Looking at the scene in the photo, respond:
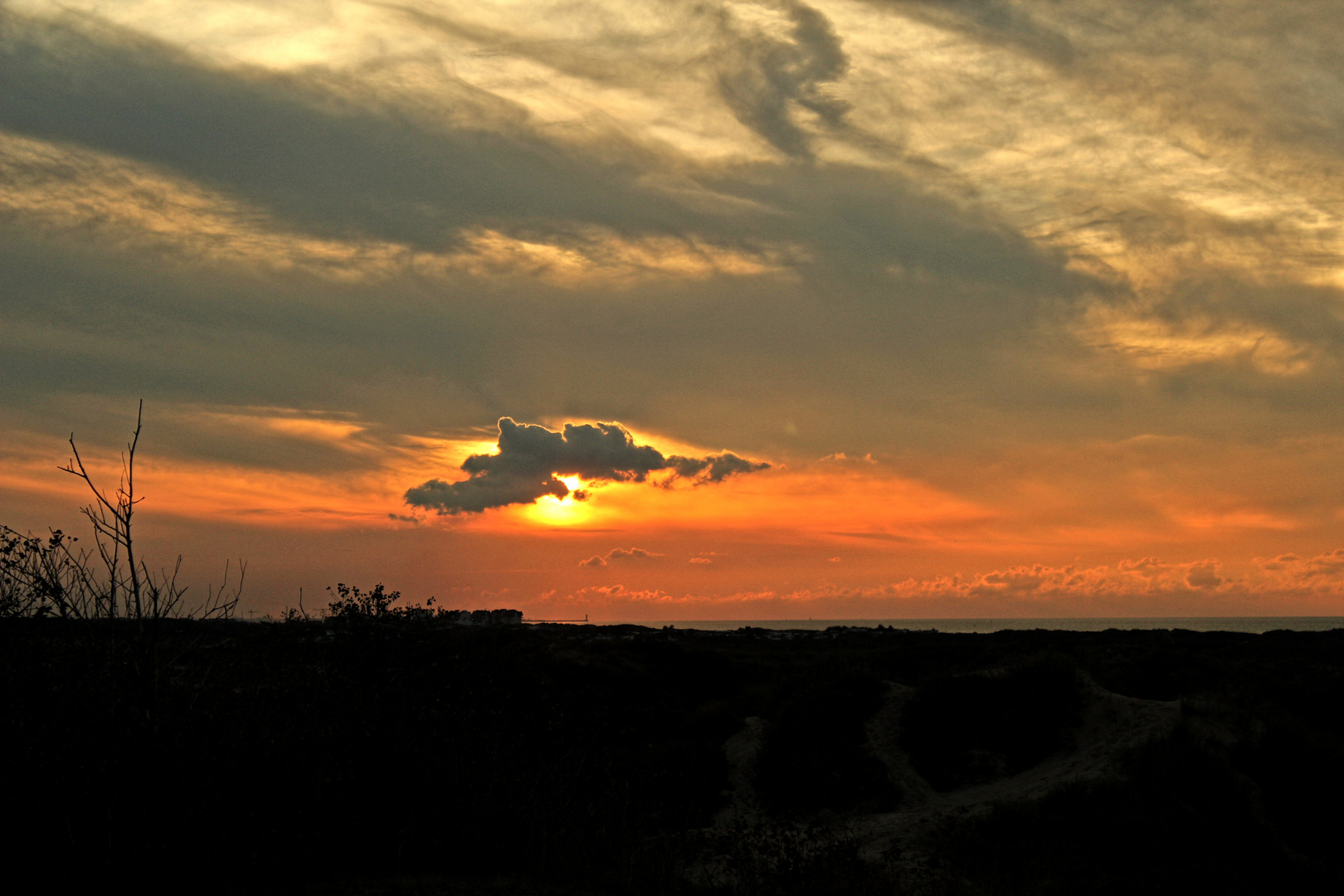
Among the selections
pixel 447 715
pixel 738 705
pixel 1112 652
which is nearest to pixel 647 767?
pixel 738 705

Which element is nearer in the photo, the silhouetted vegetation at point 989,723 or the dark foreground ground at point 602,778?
the dark foreground ground at point 602,778

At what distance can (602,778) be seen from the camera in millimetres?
17672

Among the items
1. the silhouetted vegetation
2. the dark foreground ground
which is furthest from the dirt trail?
the silhouetted vegetation

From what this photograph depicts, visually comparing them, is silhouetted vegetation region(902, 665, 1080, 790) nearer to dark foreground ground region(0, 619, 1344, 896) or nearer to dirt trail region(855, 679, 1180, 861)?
dark foreground ground region(0, 619, 1344, 896)

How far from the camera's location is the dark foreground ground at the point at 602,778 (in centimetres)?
859

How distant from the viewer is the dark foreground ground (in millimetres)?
8586

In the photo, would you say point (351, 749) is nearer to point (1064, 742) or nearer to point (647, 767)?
point (647, 767)

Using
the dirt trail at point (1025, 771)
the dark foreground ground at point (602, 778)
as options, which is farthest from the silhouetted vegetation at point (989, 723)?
the dirt trail at point (1025, 771)

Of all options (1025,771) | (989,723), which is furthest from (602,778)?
(989,723)

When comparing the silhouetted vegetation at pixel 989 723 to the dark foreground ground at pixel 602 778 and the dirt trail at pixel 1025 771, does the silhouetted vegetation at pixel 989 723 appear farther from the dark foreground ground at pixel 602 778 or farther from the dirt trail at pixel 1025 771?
the dirt trail at pixel 1025 771

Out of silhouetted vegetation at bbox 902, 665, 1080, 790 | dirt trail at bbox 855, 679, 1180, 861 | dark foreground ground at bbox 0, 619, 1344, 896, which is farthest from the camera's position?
silhouetted vegetation at bbox 902, 665, 1080, 790

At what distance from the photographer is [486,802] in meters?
11.2

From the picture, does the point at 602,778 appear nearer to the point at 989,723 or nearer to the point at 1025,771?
the point at 1025,771

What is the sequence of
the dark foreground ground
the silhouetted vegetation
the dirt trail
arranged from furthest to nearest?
the silhouetted vegetation, the dirt trail, the dark foreground ground
